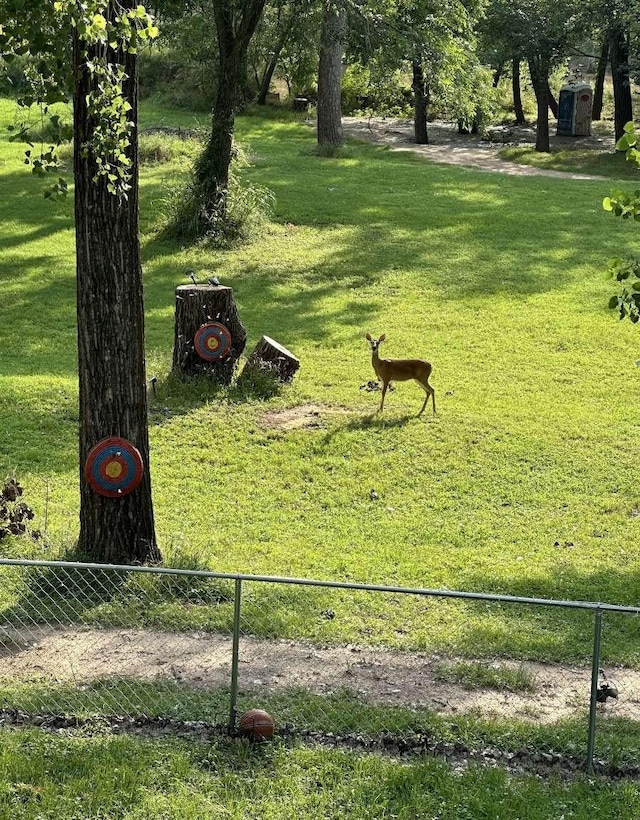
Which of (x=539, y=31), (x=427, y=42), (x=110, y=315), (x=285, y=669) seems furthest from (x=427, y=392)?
(x=539, y=31)

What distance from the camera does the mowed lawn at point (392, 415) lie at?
412 inches

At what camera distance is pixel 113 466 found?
939cm

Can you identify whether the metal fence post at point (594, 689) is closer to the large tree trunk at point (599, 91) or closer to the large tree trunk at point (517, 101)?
the large tree trunk at point (599, 91)

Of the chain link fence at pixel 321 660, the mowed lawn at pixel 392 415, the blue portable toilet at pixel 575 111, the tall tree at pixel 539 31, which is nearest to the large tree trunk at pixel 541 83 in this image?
the tall tree at pixel 539 31

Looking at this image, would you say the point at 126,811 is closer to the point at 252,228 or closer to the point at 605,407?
the point at 605,407

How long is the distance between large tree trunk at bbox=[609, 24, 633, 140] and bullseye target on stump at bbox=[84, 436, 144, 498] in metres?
30.9

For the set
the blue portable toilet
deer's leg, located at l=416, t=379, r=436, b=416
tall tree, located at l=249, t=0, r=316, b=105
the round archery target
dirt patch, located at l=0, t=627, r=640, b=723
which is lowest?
dirt patch, located at l=0, t=627, r=640, b=723

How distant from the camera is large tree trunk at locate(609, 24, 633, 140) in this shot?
36.7 metres

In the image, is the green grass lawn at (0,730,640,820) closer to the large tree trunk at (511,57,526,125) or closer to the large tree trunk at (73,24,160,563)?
the large tree trunk at (73,24,160,563)

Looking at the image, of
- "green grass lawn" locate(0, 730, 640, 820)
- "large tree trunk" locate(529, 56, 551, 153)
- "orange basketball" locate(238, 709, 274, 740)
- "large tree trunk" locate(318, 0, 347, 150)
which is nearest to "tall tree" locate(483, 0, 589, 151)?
"large tree trunk" locate(529, 56, 551, 153)

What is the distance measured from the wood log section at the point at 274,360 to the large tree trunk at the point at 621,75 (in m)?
24.9

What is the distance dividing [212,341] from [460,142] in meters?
28.1

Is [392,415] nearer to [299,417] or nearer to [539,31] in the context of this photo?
[299,417]

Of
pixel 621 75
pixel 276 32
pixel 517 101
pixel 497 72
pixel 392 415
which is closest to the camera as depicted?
pixel 392 415
